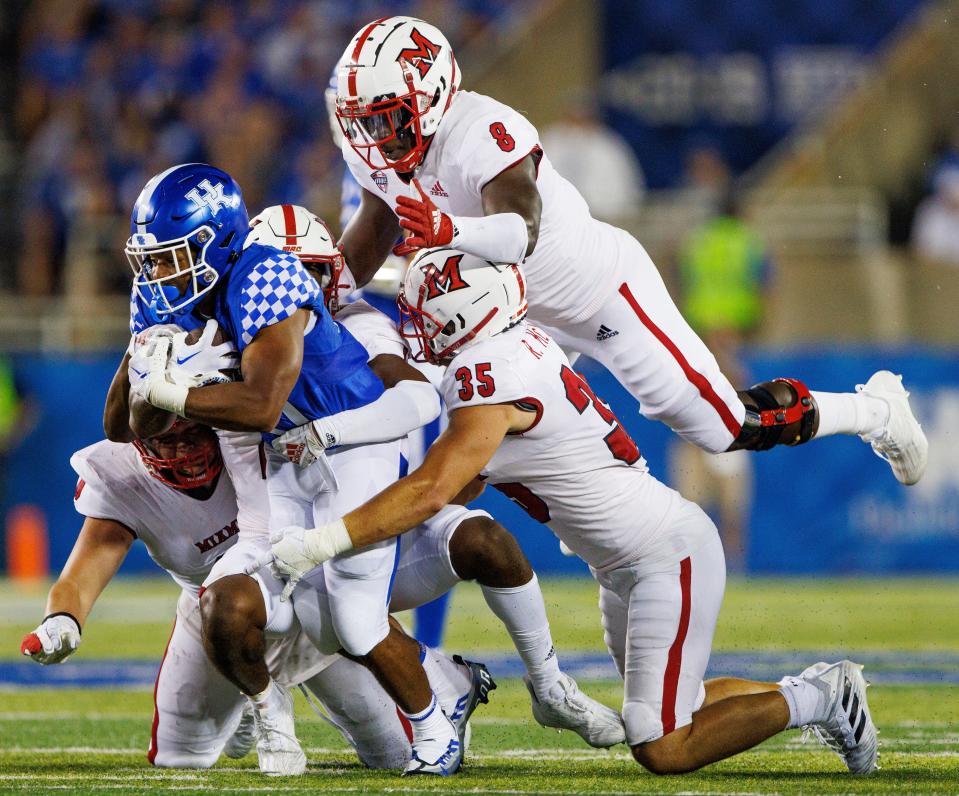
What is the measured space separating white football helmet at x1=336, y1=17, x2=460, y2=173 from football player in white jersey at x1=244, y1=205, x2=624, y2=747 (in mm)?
390

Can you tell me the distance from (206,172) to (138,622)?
4.83 metres

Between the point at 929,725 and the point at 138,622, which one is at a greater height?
the point at 929,725

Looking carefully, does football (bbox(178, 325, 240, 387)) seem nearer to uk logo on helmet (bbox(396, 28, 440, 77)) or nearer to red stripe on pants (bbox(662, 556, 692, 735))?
uk logo on helmet (bbox(396, 28, 440, 77))

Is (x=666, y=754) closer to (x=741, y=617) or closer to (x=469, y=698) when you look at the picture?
(x=469, y=698)

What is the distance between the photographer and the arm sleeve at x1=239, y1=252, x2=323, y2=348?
4.32m

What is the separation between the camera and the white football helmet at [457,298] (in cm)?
444

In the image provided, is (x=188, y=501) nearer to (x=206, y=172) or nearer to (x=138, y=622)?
(x=206, y=172)

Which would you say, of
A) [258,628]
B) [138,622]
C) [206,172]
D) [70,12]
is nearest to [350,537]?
[258,628]

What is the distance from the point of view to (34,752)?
4926 millimetres

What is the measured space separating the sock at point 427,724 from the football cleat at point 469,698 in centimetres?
15

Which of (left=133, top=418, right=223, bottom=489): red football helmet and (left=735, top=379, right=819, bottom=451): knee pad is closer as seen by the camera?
(left=133, top=418, right=223, bottom=489): red football helmet

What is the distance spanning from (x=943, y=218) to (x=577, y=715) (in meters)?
8.04

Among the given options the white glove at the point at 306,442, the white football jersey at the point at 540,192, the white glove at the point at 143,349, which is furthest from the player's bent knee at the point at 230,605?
the white football jersey at the point at 540,192

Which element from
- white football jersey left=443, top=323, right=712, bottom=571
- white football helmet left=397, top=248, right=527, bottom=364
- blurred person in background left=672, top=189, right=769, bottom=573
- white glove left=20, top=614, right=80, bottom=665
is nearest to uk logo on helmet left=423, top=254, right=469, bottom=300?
white football helmet left=397, top=248, right=527, bottom=364
